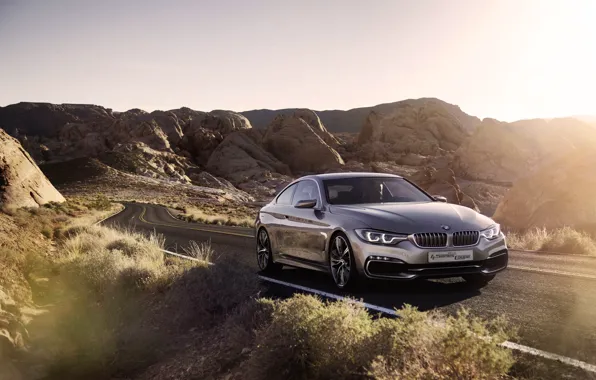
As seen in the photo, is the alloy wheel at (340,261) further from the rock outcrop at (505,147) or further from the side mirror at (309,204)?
the rock outcrop at (505,147)

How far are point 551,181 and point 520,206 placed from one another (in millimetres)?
2342

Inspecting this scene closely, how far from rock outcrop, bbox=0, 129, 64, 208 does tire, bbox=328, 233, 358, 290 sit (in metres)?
30.8

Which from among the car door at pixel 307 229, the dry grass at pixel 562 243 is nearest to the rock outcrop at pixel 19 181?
the car door at pixel 307 229

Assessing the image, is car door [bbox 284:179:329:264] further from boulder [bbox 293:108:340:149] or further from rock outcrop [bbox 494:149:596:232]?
boulder [bbox 293:108:340:149]

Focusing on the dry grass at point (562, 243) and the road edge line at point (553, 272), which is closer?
the road edge line at point (553, 272)

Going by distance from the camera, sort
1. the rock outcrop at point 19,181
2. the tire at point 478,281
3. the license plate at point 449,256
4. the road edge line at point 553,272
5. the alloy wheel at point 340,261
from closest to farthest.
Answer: the license plate at point 449,256, the alloy wheel at point 340,261, the tire at point 478,281, the road edge line at point 553,272, the rock outcrop at point 19,181

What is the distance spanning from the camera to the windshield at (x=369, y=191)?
28.9 feet

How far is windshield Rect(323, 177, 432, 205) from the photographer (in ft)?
28.9

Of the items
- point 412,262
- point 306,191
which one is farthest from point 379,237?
point 306,191

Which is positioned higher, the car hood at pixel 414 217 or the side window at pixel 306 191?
the side window at pixel 306 191

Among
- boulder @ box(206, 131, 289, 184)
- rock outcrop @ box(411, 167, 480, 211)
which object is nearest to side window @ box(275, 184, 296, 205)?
rock outcrop @ box(411, 167, 480, 211)

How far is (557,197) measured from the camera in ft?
70.7

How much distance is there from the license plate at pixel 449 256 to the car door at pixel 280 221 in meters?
3.05

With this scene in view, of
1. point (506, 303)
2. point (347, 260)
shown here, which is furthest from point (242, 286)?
point (506, 303)
